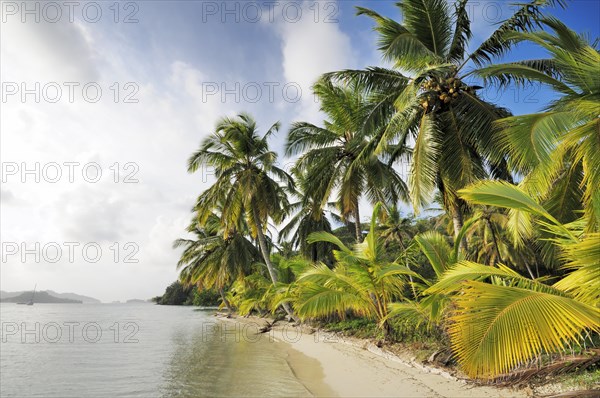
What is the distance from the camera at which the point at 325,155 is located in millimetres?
15242

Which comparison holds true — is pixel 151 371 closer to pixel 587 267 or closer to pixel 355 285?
pixel 355 285

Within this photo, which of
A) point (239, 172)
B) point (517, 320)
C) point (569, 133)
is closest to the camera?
point (517, 320)

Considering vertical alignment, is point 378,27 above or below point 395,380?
above

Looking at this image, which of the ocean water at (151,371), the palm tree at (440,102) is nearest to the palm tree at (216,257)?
the ocean water at (151,371)

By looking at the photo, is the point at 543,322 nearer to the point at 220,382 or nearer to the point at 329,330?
the point at 220,382

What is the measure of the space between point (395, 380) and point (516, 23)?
32.7 feet

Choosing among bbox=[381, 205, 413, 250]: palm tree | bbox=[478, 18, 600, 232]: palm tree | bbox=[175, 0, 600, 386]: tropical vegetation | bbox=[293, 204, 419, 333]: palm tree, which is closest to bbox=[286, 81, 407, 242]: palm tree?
bbox=[175, 0, 600, 386]: tropical vegetation

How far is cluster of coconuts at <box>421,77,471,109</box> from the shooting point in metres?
9.70

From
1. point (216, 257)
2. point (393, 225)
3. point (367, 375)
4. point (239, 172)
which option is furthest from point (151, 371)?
point (393, 225)

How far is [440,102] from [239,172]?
468 inches

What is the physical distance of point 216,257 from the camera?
90.7 feet

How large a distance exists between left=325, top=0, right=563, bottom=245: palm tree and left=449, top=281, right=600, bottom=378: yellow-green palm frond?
6446 millimetres

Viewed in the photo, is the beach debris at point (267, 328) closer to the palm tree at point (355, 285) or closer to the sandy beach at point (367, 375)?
the sandy beach at point (367, 375)

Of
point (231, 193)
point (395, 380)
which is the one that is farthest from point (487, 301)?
point (231, 193)
